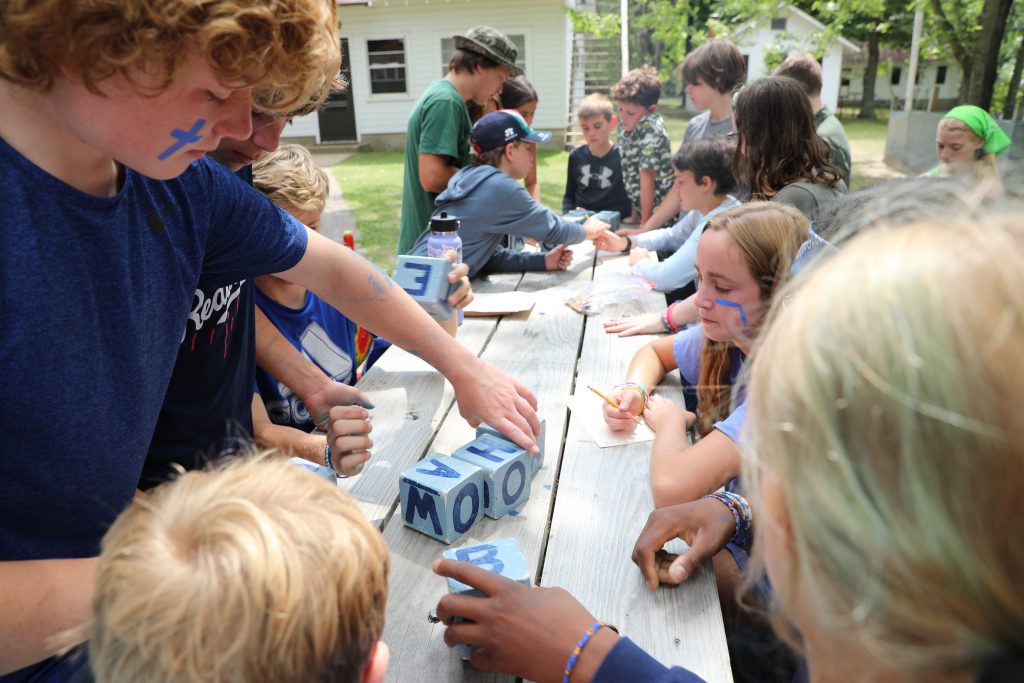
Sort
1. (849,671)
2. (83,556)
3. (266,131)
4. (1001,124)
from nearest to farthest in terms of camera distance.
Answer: (849,671) → (83,556) → (266,131) → (1001,124)

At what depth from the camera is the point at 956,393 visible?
58 cm

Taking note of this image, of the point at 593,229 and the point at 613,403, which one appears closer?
the point at 613,403

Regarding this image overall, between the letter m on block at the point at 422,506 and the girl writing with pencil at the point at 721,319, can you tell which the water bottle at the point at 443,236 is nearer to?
the girl writing with pencil at the point at 721,319

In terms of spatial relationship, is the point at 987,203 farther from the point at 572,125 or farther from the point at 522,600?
the point at 572,125

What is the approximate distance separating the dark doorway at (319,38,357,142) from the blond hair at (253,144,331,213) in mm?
17340

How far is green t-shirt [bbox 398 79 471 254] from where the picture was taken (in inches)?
162

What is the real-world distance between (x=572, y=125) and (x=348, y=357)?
638 inches

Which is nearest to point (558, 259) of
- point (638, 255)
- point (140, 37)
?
point (638, 255)

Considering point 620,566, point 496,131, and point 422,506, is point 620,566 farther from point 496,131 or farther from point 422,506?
point 496,131

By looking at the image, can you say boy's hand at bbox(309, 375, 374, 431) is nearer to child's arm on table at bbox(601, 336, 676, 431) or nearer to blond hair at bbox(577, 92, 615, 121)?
child's arm on table at bbox(601, 336, 676, 431)

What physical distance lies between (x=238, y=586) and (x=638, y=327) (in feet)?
7.69

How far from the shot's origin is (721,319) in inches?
92.9

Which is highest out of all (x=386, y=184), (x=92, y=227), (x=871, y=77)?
(x=92, y=227)

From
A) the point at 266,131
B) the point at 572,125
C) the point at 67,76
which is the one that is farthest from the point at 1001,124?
the point at 67,76
